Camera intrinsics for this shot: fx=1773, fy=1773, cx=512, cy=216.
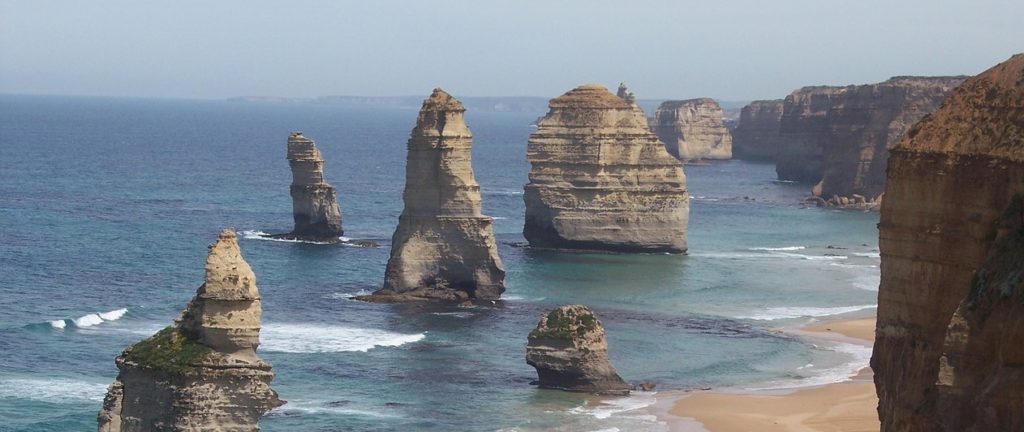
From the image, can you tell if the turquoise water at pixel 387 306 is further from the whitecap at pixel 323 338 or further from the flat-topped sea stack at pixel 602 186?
the flat-topped sea stack at pixel 602 186

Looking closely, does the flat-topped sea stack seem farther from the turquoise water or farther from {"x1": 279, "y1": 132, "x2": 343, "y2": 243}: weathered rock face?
{"x1": 279, "y1": 132, "x2": 343, "y2": 243}: weathered rock face

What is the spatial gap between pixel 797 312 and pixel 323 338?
797 inches

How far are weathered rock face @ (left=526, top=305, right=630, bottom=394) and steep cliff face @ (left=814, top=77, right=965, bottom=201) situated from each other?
79804 mm

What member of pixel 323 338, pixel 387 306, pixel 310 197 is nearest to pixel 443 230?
pixel 387 306

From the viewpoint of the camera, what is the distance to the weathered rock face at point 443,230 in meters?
65.5

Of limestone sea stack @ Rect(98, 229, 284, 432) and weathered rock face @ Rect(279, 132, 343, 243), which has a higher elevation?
limestone sea stack @ Rect(98, 229, 284, 432)

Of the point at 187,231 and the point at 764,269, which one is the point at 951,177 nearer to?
the point at 764,269

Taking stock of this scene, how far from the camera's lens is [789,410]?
47.8 meters

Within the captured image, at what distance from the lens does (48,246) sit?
255 ft

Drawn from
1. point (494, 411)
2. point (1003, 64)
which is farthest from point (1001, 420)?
point (494, 411)

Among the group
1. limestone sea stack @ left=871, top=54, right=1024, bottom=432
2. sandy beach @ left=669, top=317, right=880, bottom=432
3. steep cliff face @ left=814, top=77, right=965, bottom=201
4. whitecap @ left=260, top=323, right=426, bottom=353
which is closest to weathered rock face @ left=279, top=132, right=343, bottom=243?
whitecap @ left=260, top=323, right=426, bottom=353

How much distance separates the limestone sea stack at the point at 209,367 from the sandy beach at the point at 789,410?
18.5 metres

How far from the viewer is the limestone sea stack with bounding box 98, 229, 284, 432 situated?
93.1 ft

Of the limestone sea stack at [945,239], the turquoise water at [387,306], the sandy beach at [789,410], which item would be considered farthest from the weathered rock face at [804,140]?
the limestone sea stack at [945,239]
